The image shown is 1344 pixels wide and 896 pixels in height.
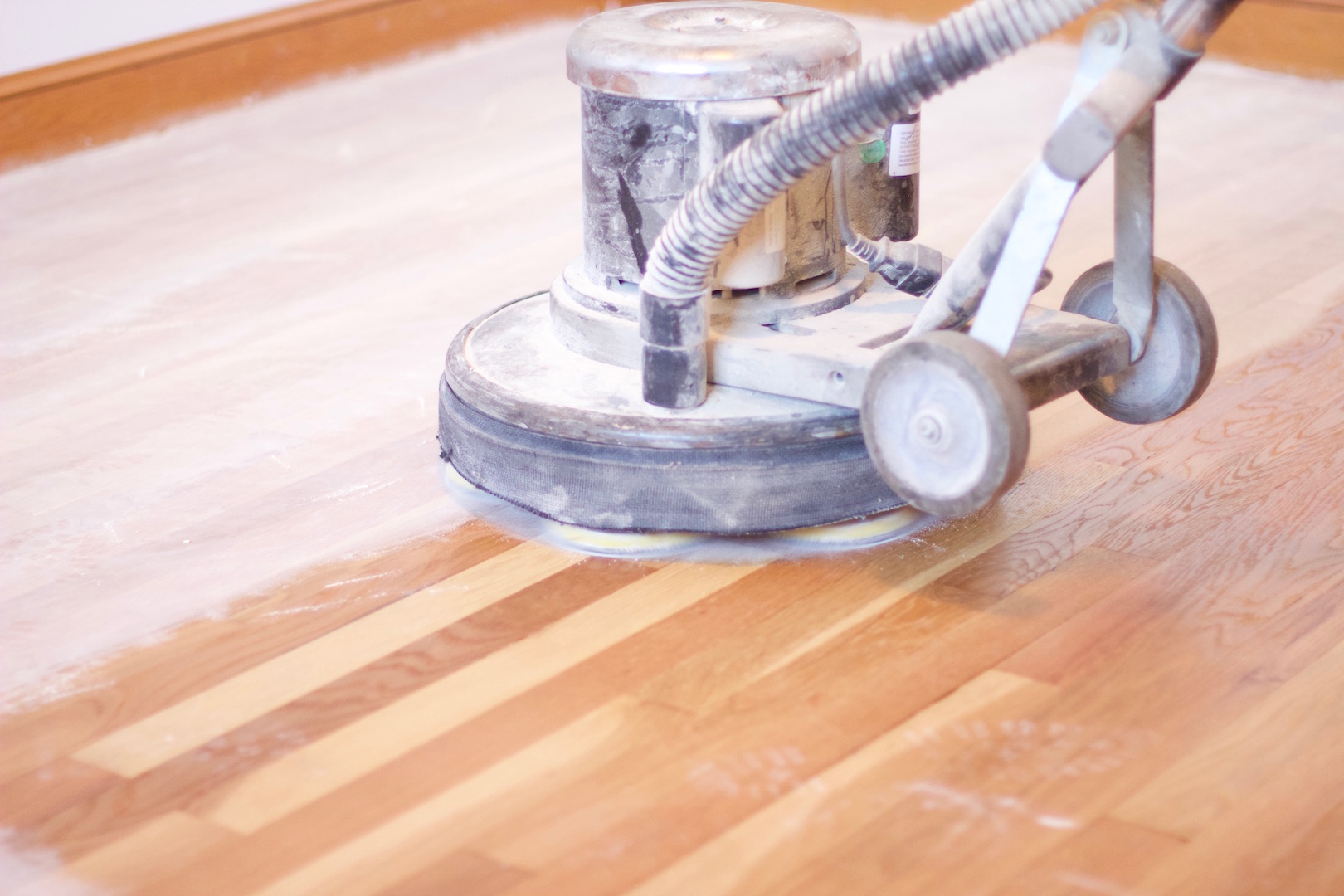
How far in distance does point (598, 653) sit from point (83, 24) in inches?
93.6

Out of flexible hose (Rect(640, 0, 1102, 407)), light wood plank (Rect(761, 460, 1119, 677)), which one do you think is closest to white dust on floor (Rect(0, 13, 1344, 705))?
flexible hose (Rect(640, 0, 1102, 407))

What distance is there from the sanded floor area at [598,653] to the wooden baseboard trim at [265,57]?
0.86 metres

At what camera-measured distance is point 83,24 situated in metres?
3.27

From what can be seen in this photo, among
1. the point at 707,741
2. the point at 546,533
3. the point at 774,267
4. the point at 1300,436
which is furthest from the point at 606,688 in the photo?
the point at 1300,436

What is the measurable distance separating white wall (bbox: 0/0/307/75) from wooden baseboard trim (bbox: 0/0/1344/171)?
23 millimetres

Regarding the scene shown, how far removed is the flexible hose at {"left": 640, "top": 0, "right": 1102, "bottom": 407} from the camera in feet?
4.51

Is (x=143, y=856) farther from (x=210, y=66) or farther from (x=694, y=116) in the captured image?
(x=210, y=66)

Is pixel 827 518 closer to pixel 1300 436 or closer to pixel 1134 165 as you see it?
pixel 1134 165

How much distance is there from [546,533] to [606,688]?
0.33m

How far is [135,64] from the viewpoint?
3.36 meters

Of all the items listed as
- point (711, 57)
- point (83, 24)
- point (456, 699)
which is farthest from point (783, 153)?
point (83, 24)

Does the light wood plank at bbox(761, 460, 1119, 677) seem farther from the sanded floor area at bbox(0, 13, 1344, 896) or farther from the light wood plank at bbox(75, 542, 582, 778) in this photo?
the light wood plank at bbox(75, 542, 582, 778)

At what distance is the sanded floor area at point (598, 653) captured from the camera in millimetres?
1213

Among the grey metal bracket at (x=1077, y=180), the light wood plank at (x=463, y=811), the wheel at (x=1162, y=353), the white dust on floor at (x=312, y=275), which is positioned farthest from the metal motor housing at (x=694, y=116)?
the light wood plank at (x=463, y=811)
